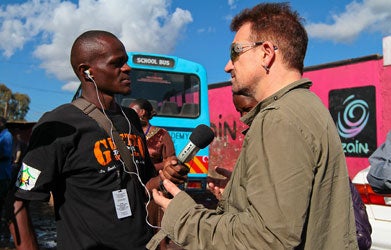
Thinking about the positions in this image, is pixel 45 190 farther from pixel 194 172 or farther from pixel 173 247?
pixel 194 172

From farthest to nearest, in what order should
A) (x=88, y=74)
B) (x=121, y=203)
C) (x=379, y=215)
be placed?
(x=379, y=215) → (x=88, y=74) → (x=121, y=203)

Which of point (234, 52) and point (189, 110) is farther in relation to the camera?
point (189, 110)

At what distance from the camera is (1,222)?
316 inches

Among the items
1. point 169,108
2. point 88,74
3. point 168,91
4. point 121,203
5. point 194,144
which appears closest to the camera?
point 194,144

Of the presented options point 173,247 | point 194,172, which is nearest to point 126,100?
point 194,172

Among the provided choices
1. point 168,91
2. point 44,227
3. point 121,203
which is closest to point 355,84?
point 168,91

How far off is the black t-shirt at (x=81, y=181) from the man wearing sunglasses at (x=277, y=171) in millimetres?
594

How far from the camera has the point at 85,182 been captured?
2.21 metres

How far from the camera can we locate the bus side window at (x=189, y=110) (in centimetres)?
894

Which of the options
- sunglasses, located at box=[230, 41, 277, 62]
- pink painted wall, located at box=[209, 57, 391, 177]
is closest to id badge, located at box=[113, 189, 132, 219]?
sunglasses, located at box=[230, 41, 277, 62]

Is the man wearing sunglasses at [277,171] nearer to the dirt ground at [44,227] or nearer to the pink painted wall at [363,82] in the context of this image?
the dirt ground at [44,227]

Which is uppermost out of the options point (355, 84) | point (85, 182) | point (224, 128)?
point (355, 84)

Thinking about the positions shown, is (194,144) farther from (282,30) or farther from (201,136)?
(282,30)

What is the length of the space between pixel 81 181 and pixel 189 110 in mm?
6880
